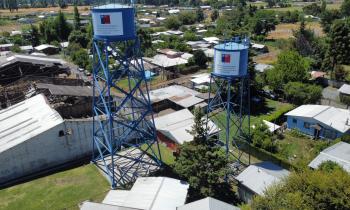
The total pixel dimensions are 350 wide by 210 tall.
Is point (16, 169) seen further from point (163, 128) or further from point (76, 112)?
point (163, 128)

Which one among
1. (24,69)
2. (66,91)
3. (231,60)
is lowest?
(24,69)

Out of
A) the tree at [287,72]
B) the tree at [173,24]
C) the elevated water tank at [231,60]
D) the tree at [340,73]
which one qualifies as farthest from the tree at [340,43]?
the tree at [173,24]

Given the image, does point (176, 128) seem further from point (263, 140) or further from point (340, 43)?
point (340, 43)

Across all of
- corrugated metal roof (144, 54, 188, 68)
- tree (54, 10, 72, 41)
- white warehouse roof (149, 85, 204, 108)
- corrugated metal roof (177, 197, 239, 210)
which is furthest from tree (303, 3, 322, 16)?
corrugated metal roof (177, 197, 239, 210)

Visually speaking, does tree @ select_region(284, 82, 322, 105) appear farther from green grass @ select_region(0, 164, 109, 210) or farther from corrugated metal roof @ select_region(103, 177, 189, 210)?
green grass @ select_region(0, 164, 109, 210)

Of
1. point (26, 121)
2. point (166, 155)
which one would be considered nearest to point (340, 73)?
point (166, 155)
